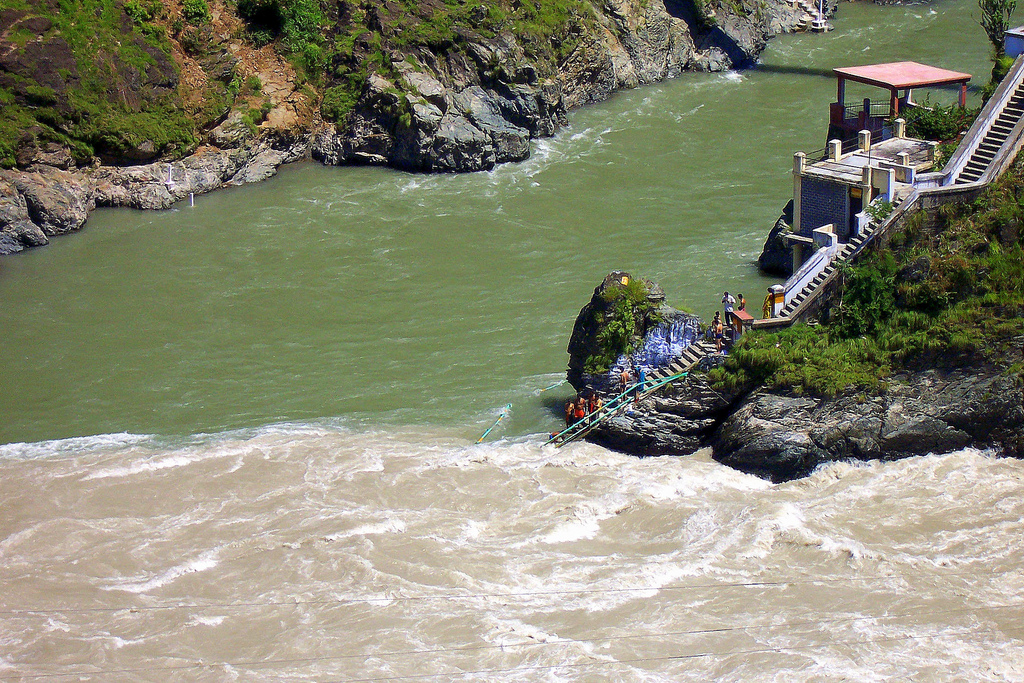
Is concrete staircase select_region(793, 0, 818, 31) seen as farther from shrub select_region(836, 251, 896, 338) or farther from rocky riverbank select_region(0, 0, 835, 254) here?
shrub select_region(836, 251, 896, 338)

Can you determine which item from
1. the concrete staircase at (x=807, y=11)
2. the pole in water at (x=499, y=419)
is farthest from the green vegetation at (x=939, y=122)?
the concrete staircase at (x=807, y=11)

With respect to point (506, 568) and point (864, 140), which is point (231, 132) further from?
point (506, 568)

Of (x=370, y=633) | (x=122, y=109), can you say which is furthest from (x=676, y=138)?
(x=370, y=633)

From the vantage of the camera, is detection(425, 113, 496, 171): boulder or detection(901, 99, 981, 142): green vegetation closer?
detection(901, 99, 981, 142): green vegetation

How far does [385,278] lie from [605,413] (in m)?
13.9

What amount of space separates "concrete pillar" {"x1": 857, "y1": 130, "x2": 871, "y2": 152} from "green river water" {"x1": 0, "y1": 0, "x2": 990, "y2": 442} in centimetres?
509

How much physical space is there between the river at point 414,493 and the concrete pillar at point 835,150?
453 centimetres

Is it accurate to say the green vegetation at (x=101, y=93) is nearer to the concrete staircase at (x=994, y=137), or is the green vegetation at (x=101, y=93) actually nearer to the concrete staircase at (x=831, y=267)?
the concrete staircase at (x=831, y=267)

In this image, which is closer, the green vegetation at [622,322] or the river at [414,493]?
the river at [414,493]

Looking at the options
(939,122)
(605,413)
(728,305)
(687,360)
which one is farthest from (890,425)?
(939,122)

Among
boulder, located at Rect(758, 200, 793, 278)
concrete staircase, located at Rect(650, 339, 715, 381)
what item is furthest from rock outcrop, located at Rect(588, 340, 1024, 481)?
boulder, located at Rect(758, 200, 793, 278)

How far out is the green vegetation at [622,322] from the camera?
31109mm

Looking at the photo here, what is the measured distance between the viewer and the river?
24547mm

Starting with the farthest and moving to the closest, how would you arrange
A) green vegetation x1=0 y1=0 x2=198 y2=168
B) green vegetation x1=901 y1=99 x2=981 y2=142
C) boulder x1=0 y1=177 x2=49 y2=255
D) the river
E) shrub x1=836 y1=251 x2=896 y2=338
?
green vegetation x1=0 y1=0 x2=198 y2=168
boulder x1=0 y1=177 x2=49 y2=255
green vegetation x1=901 y1=99 x2=981 y2=142
shrub x1=836 y1=251 x2=896 y2=338
the river
